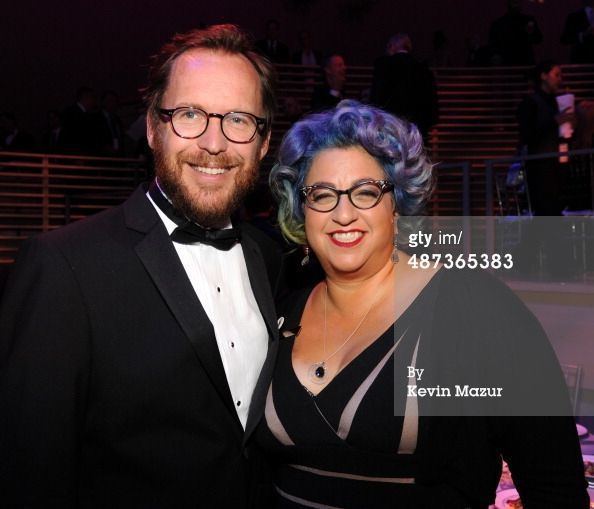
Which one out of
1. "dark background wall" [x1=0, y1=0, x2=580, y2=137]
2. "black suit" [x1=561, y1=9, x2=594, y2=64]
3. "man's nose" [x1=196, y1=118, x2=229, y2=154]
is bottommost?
"man's nose" [x1=196, y1=118, x2=229, y2=154]

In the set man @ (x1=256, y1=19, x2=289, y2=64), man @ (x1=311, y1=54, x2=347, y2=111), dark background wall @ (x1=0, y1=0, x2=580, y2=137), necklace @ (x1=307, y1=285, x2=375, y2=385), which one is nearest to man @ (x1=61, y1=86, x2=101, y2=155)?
man @ (x1=311, y1=54, x2=347, y2=111)

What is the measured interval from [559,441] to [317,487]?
701mm

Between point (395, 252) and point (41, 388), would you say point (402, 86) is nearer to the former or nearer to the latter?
point (395, 252)

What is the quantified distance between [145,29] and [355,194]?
36.5 ft

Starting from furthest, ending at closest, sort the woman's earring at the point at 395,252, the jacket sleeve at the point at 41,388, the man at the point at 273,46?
the man at the point at 273,46 → the woman's earring at the point at 395,252 → the jacket sleeve at the point at 41,388

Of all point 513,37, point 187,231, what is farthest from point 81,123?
point 187,231

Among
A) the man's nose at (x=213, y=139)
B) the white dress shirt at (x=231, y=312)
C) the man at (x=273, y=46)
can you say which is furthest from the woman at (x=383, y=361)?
the man at (x=273, y=46)

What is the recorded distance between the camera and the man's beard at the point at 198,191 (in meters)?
1.96

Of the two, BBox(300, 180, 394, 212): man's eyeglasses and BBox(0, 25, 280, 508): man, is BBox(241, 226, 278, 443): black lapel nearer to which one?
BBox(0, 25, 280, 508): man

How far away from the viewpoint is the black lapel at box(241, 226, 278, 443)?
6.52 feet

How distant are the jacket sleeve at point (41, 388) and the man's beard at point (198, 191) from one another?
429 mm

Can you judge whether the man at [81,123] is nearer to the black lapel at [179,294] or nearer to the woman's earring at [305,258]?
the woman's earring at [305,258]

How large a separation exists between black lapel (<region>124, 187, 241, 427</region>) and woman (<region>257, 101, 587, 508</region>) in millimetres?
321

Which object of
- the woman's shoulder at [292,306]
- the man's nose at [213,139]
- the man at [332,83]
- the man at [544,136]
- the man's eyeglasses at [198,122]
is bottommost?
the woman's shoulder at [292,306]
